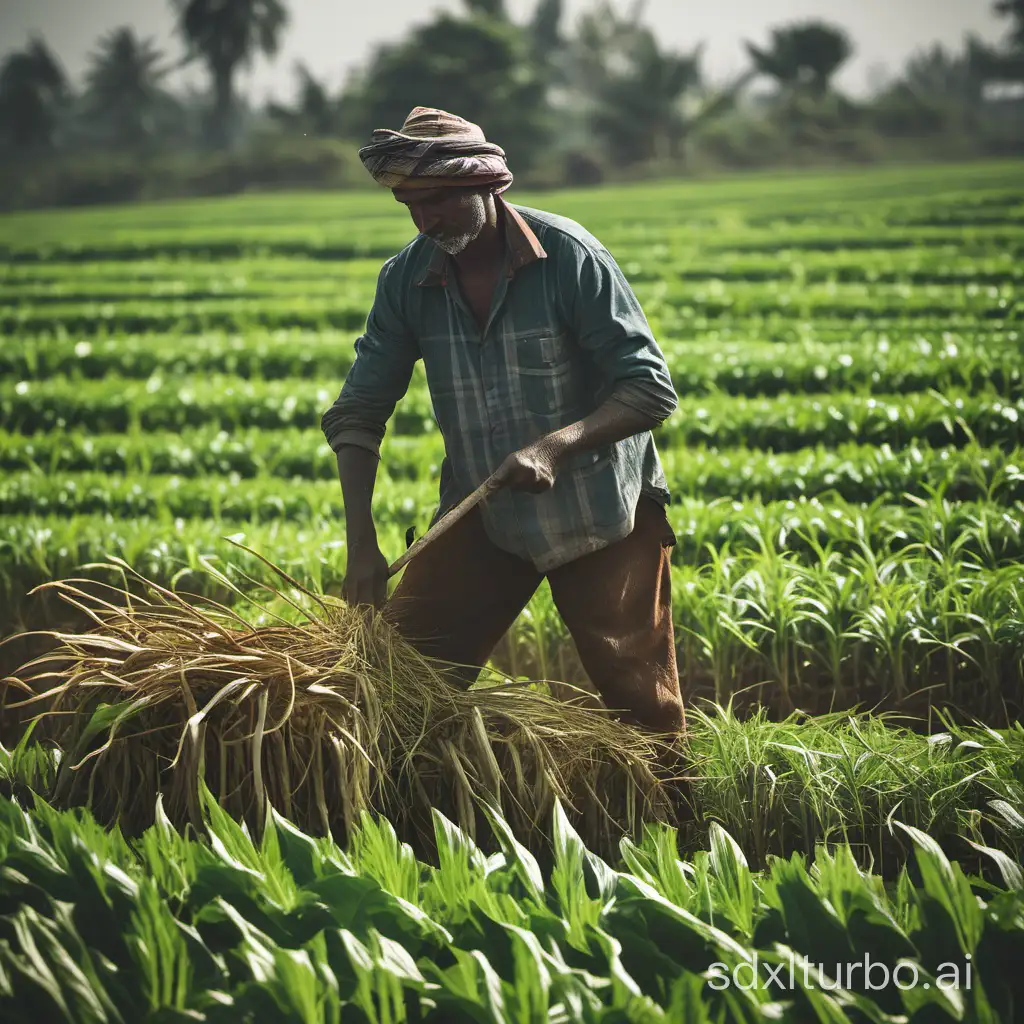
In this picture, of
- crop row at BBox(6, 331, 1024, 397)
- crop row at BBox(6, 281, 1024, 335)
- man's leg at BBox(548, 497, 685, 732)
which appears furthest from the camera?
crop row at BBox(6, 281, 1024, 335)

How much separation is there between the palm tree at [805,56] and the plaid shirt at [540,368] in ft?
152

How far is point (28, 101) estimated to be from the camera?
46500 millimetres

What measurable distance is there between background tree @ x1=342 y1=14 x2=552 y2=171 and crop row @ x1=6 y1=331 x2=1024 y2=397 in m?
30.0

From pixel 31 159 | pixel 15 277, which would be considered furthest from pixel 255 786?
pixel 31 159

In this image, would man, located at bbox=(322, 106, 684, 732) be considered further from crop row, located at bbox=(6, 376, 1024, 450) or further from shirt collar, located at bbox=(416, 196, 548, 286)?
crop row, located at bbox=(6, 376, 1024, 450)

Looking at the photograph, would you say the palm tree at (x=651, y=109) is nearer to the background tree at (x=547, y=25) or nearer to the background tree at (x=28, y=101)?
the background tree at (x=547, y=25)

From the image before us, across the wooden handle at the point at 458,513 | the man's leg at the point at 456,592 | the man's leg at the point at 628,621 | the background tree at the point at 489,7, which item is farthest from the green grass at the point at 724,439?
the background tree at the point at 489,7

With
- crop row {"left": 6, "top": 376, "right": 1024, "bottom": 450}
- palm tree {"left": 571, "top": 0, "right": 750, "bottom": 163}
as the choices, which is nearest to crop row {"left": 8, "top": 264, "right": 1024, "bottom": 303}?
crop row {"left": 6, "top": 376, "right": 1024, "bottom": 450}

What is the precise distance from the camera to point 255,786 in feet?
7.40

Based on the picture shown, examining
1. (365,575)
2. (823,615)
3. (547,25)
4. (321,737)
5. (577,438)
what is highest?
(547,25)

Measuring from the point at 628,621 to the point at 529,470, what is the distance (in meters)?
0.48

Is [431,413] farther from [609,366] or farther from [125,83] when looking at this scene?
[125,83]

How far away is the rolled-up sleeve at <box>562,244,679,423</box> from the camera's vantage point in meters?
2.45

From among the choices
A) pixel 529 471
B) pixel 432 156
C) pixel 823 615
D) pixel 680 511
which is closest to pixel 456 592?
pixel 529 471
